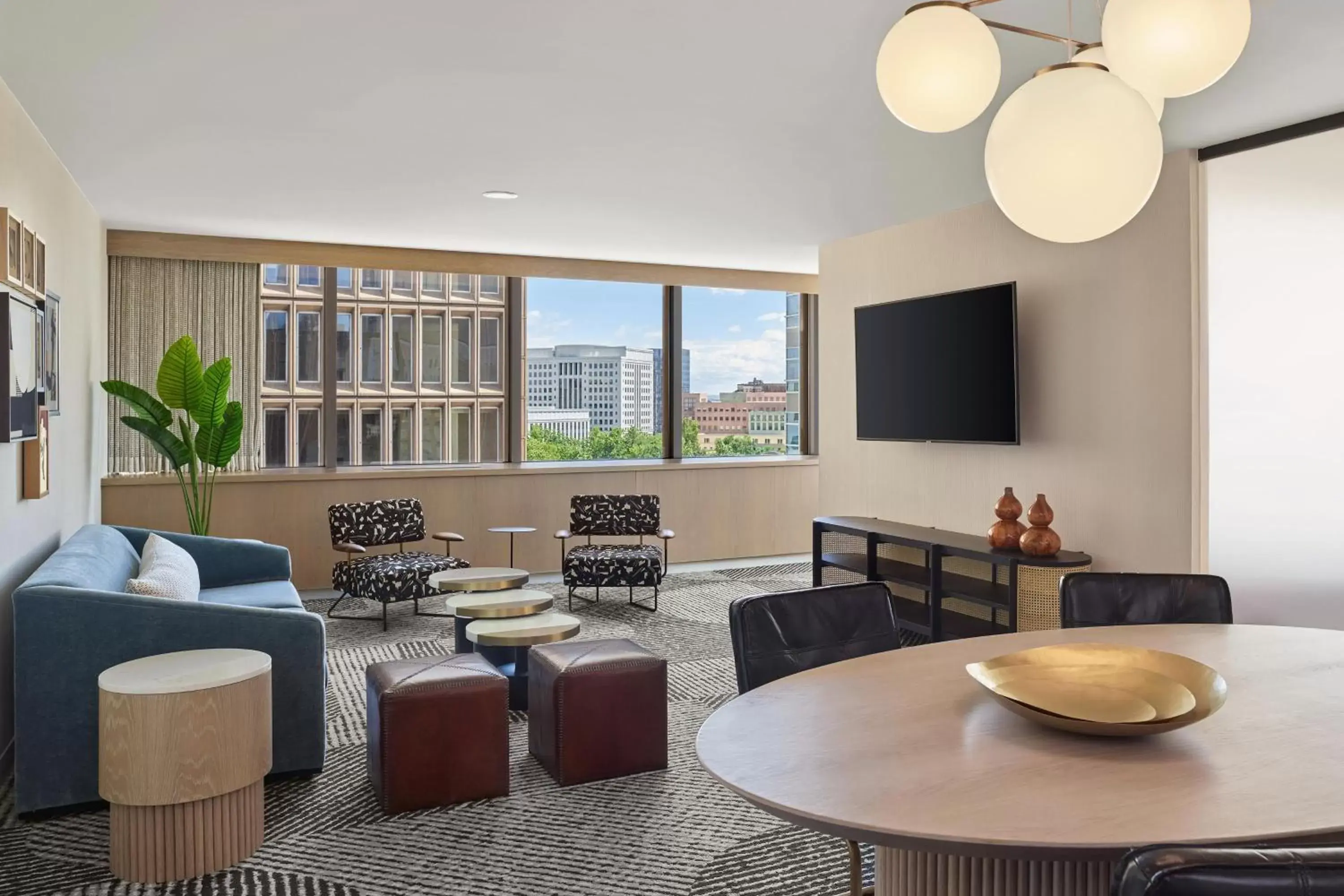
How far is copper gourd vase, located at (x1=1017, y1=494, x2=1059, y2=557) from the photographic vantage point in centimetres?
488

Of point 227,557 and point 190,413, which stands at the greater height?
point 190,413

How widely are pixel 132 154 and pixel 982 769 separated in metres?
4.76

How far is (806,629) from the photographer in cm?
252

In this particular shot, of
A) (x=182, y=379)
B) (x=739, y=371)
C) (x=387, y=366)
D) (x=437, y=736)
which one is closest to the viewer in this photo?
(x=437, y=736)

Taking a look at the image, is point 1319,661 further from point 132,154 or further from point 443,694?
point 132,154

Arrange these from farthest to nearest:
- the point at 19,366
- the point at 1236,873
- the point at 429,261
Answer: the point at 429,261
the point at 19,366
the point at 1236,873

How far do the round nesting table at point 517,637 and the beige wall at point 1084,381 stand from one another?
8.92ft

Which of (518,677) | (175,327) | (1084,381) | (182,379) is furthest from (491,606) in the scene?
(175,327)

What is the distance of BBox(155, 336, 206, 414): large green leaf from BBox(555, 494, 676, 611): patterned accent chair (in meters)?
2.47

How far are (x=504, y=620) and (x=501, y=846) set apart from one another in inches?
57.2

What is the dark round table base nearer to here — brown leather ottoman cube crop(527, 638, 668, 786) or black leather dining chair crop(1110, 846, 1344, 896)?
brown leather ottoman cube crop(527, 638, 668, 786)

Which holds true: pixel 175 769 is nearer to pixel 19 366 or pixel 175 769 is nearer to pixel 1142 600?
pixel 19 366

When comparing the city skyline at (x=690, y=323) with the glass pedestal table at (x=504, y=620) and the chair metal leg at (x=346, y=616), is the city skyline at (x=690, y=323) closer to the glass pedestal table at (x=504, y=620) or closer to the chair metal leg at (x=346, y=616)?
the chair metal leg at (x=346, y=616)

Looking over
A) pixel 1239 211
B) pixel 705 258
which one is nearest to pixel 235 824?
pixel 1239 211
